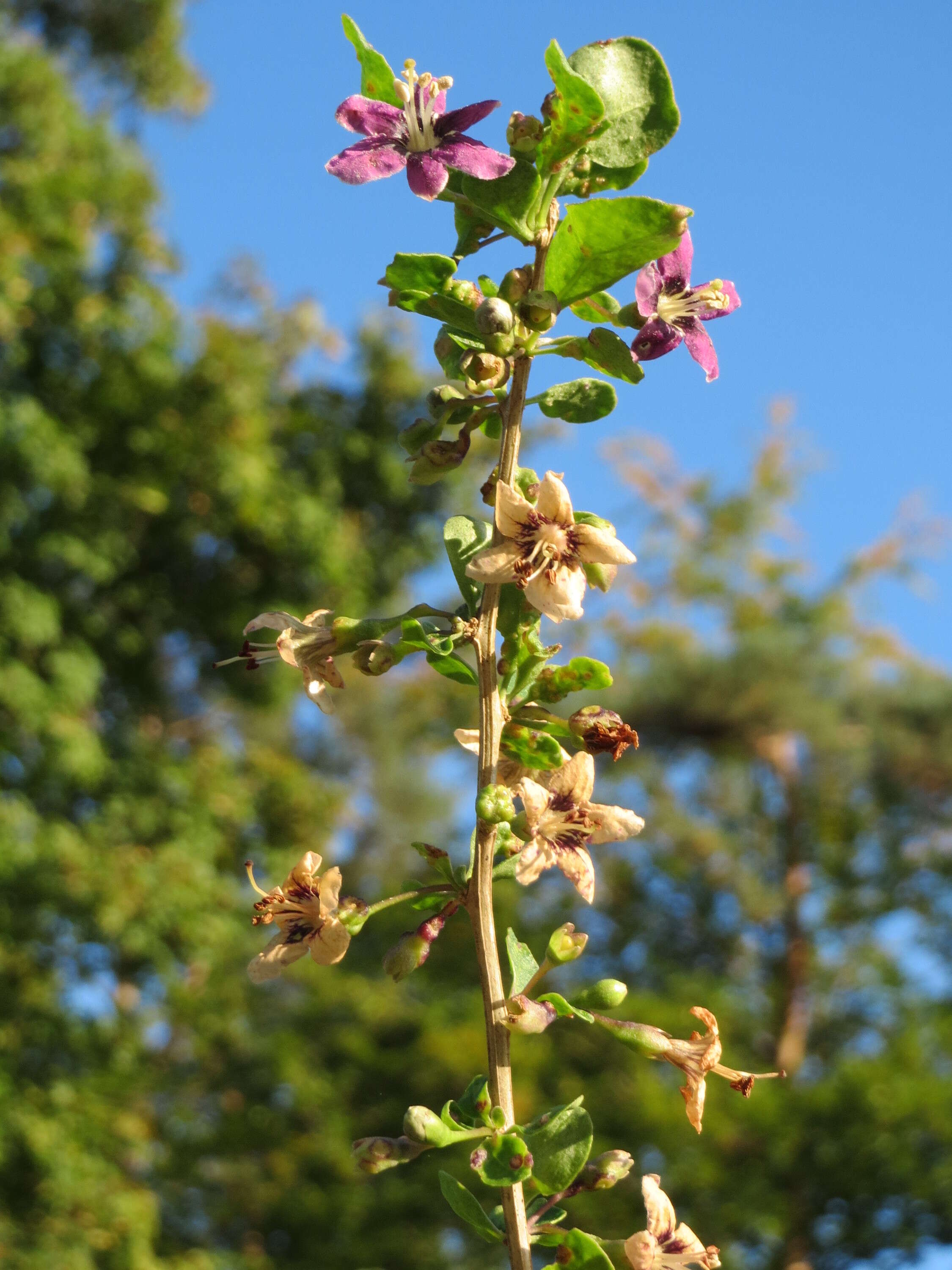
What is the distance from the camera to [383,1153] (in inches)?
27.9

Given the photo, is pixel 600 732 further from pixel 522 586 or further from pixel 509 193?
pixel 509 193

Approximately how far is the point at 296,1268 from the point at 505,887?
7.42 feet

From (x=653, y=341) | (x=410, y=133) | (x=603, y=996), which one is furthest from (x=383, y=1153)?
(x=410, y=133)

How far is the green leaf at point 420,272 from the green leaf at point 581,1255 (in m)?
0.54

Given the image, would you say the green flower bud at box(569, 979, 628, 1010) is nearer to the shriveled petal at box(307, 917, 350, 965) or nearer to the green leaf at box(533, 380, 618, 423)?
the shriveled petal at box(307, 917, 350, 965)

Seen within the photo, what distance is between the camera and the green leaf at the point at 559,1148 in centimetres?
66

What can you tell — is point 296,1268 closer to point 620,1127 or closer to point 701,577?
point 620,1127

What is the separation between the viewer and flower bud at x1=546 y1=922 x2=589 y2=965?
2.39 feet

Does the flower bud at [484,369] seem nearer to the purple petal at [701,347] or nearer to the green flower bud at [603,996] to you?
the purple petal at [701,347]

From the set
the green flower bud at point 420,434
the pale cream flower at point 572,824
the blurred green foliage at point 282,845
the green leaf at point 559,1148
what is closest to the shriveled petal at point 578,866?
the pale cream flower at point 572,824

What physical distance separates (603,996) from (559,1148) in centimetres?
9

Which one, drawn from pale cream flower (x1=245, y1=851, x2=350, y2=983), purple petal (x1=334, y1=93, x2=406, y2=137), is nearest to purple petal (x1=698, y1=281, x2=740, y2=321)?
purple petal (x1=334, y1=93, x2=406, y2=137)

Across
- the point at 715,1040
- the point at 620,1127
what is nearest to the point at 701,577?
the point at 620,1127

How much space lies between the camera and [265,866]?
698 cm
